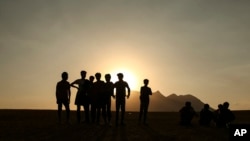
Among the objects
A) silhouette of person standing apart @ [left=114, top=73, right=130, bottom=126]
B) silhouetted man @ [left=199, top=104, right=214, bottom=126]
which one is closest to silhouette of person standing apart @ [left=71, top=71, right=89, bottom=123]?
silhouette of person standing apart @ [left=114, top=73, right=130, bottom=126]

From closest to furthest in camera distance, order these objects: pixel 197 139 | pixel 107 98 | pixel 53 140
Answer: pixel 53 140
pixel 197 139
pixel 107 98

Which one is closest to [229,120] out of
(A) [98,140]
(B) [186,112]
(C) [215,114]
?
(C) [215,114]

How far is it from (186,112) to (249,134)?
1361 cm

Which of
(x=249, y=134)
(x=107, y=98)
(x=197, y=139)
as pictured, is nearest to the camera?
(x=249, y=134)

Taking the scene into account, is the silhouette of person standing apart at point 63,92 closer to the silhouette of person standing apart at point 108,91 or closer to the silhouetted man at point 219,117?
the silhouette of person standing apart at point 108,91

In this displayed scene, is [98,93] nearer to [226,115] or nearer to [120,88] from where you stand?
[120,88]

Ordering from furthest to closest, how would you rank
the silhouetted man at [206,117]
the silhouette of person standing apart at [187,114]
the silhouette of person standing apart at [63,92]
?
the silhouetted man at [206,117] < the silhouette of person standing apart at [187,114] < the silhouette of person standing apart at [63,92]

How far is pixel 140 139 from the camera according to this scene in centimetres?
1188

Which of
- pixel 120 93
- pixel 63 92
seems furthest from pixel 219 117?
pixel 63 92

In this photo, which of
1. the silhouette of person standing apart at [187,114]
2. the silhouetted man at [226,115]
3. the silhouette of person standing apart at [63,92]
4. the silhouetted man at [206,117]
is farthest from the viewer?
the silhouetted man at [206,117]

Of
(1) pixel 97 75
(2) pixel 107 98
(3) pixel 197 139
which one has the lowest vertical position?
(3) pixel 197 139

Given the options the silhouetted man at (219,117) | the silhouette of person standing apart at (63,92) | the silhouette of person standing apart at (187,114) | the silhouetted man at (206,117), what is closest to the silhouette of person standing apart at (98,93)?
the silhouette of person standing apart at (63,92)

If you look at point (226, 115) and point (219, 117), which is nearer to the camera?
point (226, 115)

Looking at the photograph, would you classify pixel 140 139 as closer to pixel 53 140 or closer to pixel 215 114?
pixel 53 140
